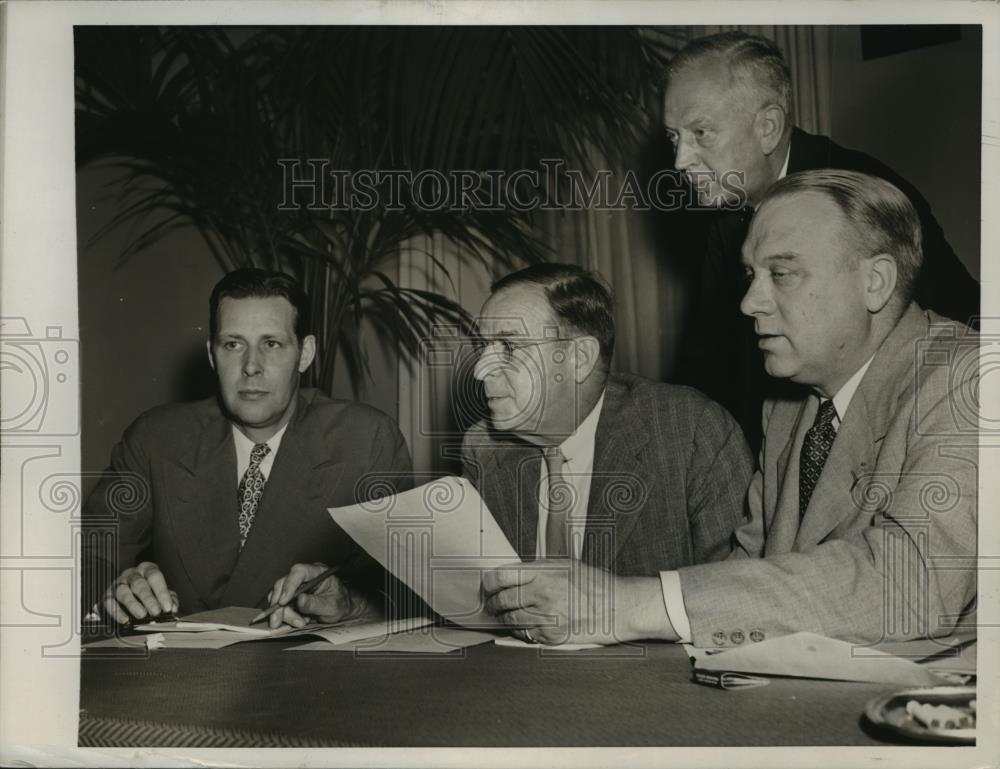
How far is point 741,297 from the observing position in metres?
2.23

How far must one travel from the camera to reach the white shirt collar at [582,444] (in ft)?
7.36

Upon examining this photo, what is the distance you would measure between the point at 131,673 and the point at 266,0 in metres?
1.38

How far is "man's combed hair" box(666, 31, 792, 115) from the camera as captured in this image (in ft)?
7.32

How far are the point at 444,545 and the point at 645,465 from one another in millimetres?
433

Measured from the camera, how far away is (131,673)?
2227mm

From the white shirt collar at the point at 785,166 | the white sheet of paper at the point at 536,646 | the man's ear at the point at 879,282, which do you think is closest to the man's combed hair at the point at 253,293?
the white sheet of paper at the point at 536,646

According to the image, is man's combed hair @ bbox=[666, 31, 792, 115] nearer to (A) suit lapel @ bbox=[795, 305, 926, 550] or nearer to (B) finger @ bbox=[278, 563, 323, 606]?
(A) suit lapel @ bbox=[795, 305, 926, 550]

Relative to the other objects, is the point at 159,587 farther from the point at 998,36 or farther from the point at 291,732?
the point at 998,36

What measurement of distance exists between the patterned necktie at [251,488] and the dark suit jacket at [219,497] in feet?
0.05

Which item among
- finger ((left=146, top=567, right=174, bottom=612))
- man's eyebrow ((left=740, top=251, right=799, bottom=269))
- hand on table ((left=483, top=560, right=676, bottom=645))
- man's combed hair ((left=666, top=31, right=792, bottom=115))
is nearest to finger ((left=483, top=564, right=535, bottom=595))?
hand on table ((left=483, top=560, right=676, bottom=645))

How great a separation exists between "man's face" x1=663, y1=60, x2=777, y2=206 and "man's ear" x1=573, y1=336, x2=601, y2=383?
1.21 feet

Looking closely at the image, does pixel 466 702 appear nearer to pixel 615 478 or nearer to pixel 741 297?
pixel 615 478

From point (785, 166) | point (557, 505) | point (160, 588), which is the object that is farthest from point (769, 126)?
point (160, 588)

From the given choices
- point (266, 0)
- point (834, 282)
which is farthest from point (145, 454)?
point (834, 282)
